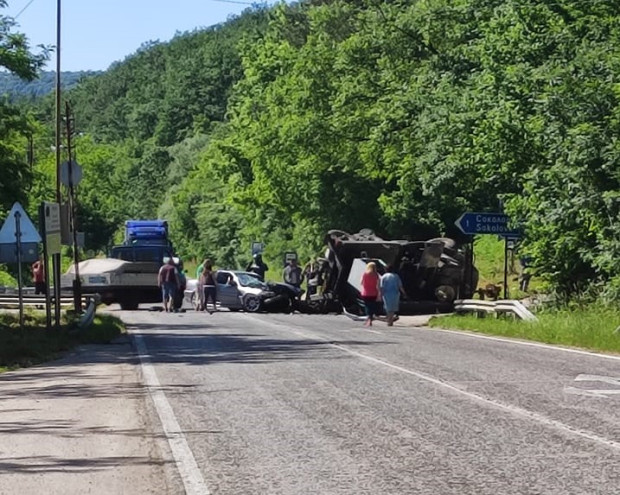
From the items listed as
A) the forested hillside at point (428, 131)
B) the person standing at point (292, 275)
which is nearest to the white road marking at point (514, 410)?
the forested hillside at point (428, 131)

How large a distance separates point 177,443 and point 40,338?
13.5m

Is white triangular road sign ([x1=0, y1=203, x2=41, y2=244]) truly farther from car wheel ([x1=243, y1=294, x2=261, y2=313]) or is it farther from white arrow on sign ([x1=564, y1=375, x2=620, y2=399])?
car wheel ([x1=243, y1=294, x2=261, y2=313])

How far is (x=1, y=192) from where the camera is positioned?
27750mm

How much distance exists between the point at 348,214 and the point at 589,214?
32504mm

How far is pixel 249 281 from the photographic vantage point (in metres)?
42.4

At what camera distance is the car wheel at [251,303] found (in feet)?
135

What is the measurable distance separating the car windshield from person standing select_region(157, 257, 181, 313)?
12.0ft

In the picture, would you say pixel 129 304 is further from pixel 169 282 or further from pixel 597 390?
pixel 597 390

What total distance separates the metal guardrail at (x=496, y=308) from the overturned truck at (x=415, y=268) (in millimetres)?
3254

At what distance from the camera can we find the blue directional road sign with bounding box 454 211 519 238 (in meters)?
29.9

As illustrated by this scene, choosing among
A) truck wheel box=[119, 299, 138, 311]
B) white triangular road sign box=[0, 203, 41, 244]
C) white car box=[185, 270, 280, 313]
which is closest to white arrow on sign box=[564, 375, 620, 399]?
white triangular road sign box=[0, 203, 41, 244]

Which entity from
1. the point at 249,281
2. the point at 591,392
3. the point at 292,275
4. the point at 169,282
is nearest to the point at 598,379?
the point at 591,392

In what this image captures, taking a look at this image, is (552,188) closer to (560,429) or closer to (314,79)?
(560,429)

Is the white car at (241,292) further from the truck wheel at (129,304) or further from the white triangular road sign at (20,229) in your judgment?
the white triangular road sign at (20,229)
